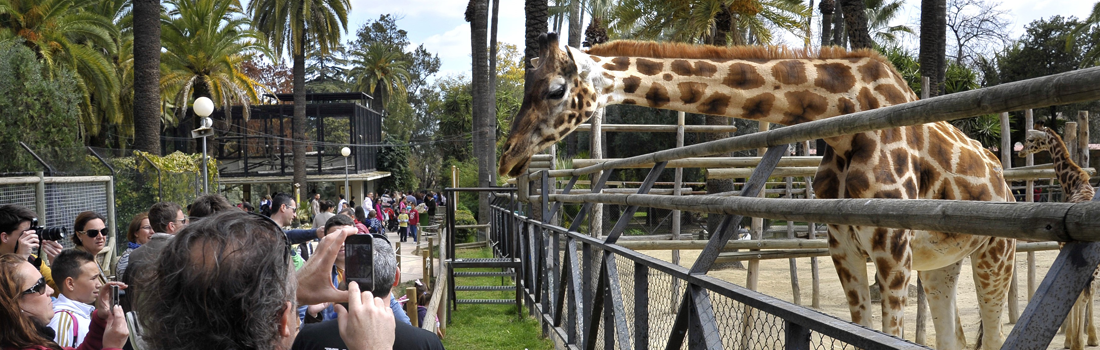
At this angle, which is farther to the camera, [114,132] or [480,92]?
[114,132]

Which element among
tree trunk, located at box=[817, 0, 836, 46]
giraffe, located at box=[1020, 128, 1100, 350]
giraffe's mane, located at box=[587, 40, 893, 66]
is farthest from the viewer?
tree trunk, located at box=[817, 0, 836, 46]

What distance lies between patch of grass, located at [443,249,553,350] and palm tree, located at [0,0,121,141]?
13811mm

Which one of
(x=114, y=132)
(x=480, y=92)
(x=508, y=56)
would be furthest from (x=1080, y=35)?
(x=114, y=132)

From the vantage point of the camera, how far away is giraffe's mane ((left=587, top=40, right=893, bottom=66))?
13.5ft

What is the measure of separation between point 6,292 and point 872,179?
3.78 metres

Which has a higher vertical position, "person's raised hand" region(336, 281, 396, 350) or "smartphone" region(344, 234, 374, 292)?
"smartphone" region(344, 234, 374, 292)

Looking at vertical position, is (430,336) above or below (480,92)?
below

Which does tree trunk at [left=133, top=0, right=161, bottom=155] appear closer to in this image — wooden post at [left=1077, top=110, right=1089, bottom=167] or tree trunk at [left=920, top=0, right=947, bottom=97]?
tree trunk at [left=920, top=0, right=947, bottom=97]

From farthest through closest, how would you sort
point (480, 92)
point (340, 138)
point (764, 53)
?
point (340, 138), point (480, 92), point (764, 53)

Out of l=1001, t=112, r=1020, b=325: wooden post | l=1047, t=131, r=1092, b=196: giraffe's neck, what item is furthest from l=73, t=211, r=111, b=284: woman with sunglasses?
l=1001, t=112, r=1020, b=325: wooden post

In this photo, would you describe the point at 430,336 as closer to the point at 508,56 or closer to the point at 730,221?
the point at 730,221

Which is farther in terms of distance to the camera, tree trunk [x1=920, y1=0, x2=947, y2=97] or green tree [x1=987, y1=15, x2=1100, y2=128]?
green tree [x1=987, y1=15, x2=1100, y2=128]

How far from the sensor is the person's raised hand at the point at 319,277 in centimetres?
196

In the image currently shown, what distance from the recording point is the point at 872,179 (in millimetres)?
3549
